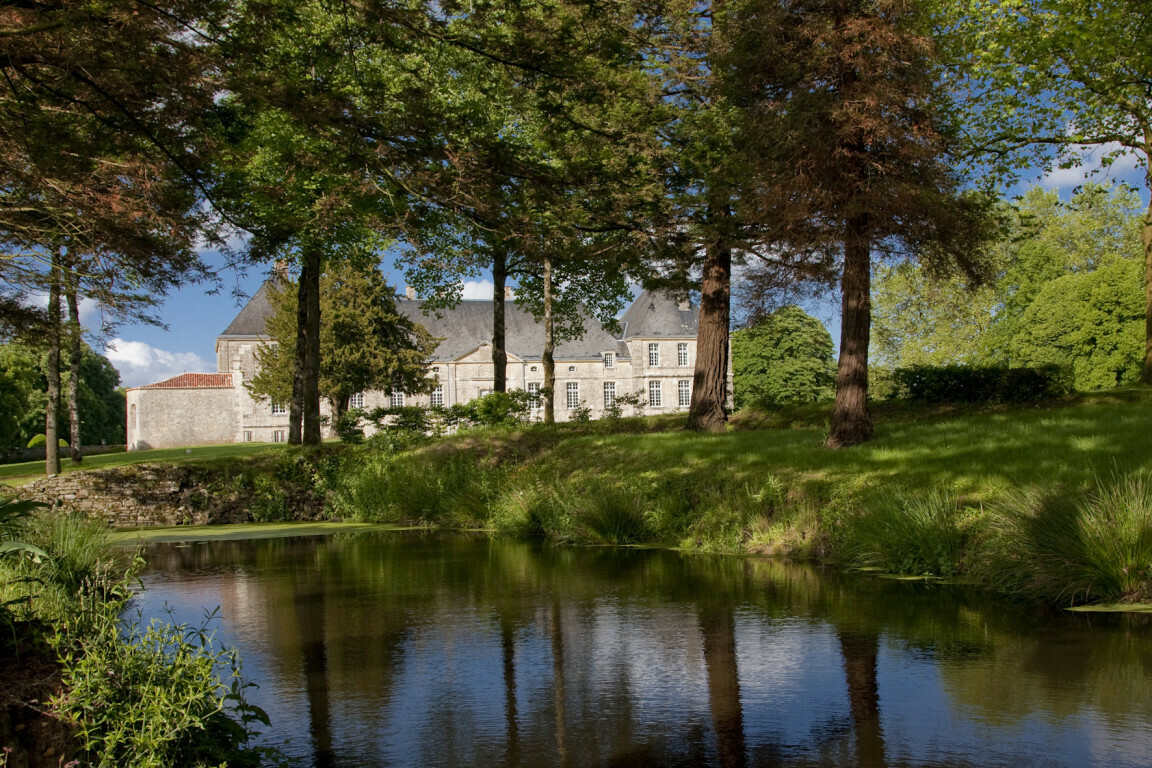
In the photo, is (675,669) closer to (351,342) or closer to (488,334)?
(351,342)

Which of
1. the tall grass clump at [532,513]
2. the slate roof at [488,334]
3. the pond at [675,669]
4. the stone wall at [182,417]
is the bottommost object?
the pond at [675,669]

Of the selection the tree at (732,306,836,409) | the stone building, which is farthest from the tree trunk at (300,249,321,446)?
the tree at (732,306,836,409)

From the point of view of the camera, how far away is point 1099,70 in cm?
1883

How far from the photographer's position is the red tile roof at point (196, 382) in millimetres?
54969

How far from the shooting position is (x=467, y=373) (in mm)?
58906

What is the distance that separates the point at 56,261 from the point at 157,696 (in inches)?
226

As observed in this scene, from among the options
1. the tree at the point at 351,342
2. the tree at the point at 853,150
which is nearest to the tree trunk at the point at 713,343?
the tree at the point at 853,150

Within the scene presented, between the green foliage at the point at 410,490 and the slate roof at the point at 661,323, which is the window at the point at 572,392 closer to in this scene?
the slate roof at the point at 661,323

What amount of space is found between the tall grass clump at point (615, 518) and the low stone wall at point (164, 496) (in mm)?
7109

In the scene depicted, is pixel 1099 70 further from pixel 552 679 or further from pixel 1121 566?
pixel 552 679

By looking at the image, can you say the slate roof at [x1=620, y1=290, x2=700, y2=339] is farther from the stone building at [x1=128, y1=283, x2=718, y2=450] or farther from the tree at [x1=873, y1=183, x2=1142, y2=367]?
the tree at [x1=873, y1=183, x2=1142, y2=367]

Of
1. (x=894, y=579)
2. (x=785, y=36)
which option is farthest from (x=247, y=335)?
(x=894, y=579)

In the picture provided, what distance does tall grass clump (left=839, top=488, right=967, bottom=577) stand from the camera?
9070mm

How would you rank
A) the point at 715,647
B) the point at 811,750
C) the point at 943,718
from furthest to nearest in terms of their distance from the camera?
the point at 715,647, the point at 943,718, the point at 811,750
